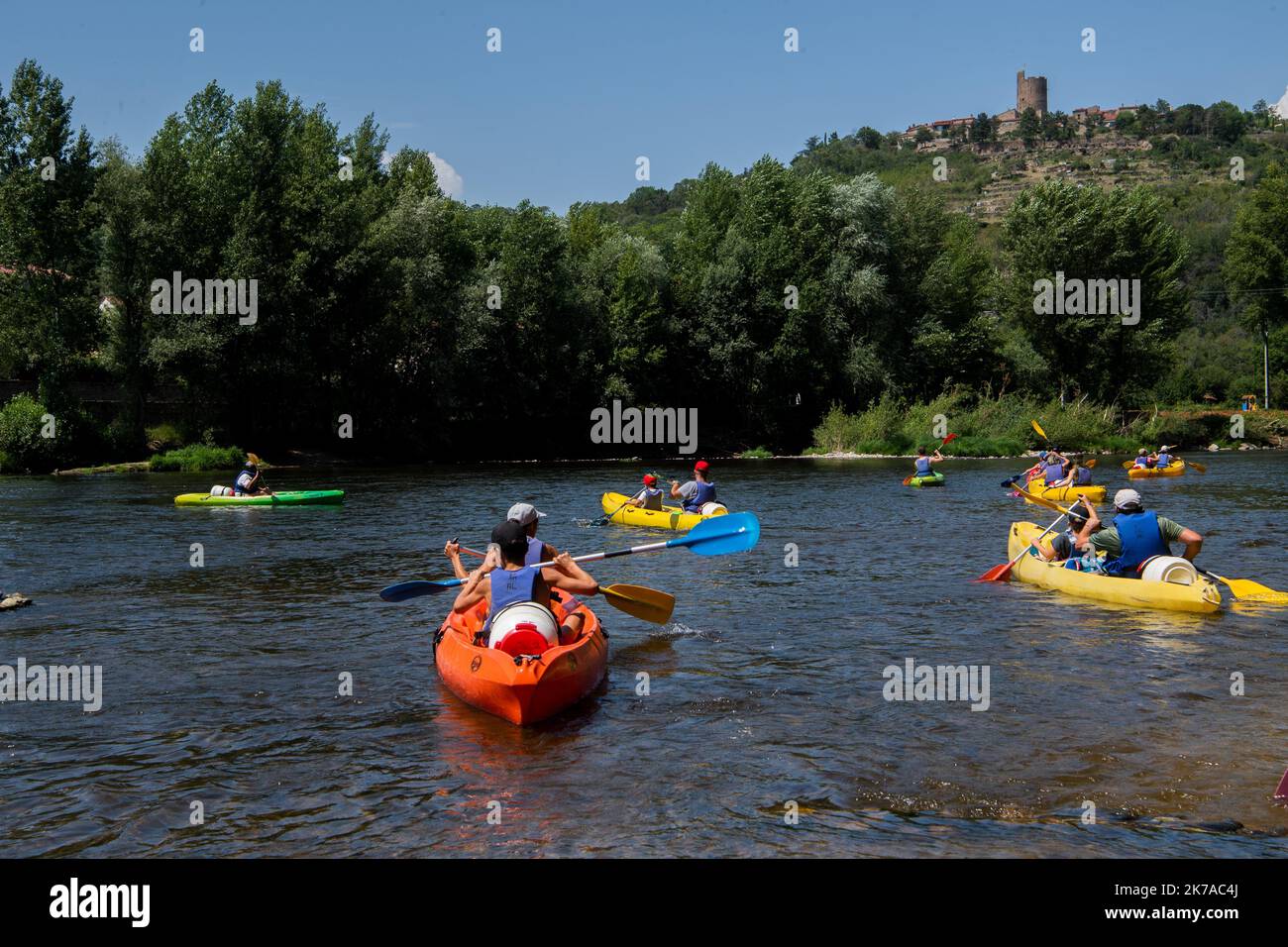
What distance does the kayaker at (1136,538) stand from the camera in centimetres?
1363

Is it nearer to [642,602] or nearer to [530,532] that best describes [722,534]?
[642,602]

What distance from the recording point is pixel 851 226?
179 ft

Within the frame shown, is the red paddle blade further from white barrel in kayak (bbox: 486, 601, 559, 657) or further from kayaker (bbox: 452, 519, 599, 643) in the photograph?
white barrel in kayak (bbox: 486, 601, 559, 657)

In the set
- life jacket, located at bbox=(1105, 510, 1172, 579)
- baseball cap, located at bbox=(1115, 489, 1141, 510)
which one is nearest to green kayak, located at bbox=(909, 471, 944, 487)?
life jacket, located at bbox=(1105, 510, 1172, 579)

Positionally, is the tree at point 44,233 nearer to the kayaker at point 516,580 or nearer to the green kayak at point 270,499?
the green kayak at point 270,499

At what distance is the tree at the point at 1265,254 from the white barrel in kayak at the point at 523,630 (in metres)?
63.7

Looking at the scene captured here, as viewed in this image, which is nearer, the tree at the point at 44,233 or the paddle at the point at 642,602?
the paddle at the point at 642,602

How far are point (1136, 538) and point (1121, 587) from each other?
0.65 metres

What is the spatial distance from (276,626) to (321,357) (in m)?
36.1

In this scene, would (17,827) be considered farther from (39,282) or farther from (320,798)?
(39,282)

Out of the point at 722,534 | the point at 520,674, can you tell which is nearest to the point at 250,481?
the point at 722,534

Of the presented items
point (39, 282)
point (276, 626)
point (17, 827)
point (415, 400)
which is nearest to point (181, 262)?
point (39, 282)
